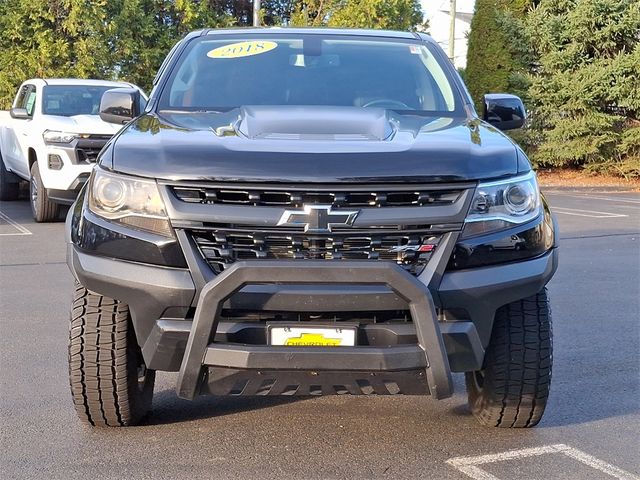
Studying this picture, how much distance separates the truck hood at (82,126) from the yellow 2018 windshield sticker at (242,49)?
6.44 meters

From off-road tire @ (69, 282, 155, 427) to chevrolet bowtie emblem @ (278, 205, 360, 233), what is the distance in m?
0.82

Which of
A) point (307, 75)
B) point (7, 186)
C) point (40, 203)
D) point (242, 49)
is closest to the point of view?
point (307, 75)

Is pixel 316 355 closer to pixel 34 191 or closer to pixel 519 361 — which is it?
pixel 519 361

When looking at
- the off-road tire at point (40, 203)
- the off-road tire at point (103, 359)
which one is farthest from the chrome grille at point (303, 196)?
the off-road tire at point (40, 203)

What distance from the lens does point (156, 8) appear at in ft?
85.7

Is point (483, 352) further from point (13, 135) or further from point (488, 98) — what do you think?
point (13, 135)

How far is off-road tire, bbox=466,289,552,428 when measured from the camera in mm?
3930

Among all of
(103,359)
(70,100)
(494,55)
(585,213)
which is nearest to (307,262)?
(103,359)

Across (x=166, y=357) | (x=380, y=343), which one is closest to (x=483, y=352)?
(x=380, y=343)

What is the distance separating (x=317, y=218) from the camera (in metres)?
3.46

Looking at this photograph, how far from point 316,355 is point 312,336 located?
8cm

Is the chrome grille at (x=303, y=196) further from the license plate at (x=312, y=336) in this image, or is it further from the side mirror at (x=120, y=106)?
the side mirror at (x=120, y=106)

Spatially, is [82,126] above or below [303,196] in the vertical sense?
below

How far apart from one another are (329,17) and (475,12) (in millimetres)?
4791
